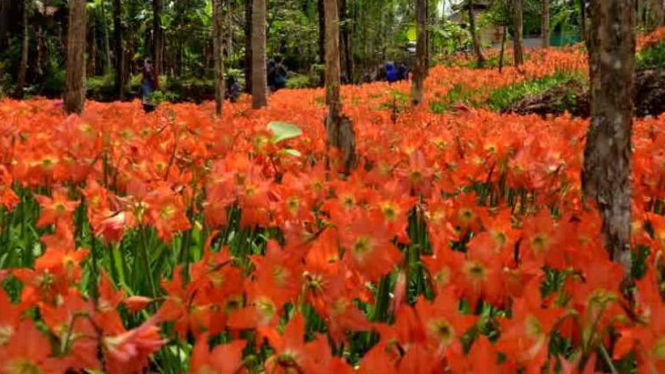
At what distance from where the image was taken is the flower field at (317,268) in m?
1.32

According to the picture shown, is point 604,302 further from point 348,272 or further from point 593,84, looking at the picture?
point 593,84

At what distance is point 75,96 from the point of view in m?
9.03

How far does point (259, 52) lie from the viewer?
38.1ft

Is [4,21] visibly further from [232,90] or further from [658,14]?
[658,14]

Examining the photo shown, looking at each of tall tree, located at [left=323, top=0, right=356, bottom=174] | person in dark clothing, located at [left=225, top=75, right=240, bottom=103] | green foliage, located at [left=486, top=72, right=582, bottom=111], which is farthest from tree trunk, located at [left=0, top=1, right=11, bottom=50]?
tall tree, located at [left=323, top=0, right=356, bottom=174]

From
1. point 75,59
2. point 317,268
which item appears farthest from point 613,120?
point 75,59

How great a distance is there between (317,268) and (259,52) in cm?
1026

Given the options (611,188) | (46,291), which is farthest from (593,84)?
(46,291)

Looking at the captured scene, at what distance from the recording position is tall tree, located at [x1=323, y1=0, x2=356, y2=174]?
172 inches

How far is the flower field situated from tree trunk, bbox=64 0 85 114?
5.11m

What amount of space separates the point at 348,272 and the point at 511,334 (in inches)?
18.5

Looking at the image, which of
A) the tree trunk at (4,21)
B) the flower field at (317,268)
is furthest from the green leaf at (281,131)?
the tree trunk at (4,21)

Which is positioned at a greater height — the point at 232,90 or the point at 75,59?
the point at 75,59

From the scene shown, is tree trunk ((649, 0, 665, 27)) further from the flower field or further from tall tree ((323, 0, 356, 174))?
the flower field
